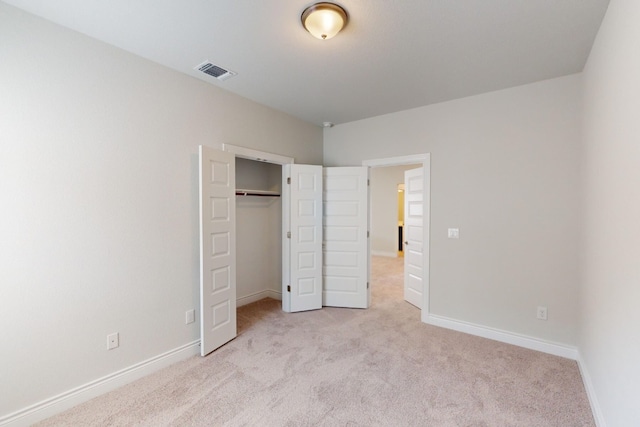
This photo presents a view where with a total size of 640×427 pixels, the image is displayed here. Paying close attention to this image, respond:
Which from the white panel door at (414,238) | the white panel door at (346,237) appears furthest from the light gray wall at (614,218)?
the white panel door at (346,237)

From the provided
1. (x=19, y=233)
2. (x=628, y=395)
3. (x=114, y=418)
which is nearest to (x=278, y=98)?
(x=19, y=233)

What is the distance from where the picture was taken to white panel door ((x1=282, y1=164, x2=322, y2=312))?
3.83 m

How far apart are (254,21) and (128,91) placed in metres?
1.27

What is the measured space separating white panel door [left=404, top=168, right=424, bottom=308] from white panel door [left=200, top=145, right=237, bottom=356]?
2604mm

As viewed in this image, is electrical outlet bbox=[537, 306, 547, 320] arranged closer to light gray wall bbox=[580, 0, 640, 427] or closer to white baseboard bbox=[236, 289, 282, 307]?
light gray wall bbox=[580, 0, 640, 427]

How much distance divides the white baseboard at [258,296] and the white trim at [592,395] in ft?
11.8

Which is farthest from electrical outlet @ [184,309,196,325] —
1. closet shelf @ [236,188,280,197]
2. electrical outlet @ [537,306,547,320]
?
electrical outlet @ [537,306,547,320]

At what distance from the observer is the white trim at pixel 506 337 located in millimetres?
2686

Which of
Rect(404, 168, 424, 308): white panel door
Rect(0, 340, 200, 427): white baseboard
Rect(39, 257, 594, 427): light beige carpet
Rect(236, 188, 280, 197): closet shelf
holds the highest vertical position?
Rect(236, 188, 280, 197): closet shelf

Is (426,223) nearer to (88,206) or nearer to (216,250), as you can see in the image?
(216,250)

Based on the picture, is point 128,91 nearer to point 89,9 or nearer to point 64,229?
point 89,9

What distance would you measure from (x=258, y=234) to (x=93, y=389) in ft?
8.69

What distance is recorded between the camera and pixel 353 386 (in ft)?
7.32

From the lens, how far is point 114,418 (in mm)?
1912
